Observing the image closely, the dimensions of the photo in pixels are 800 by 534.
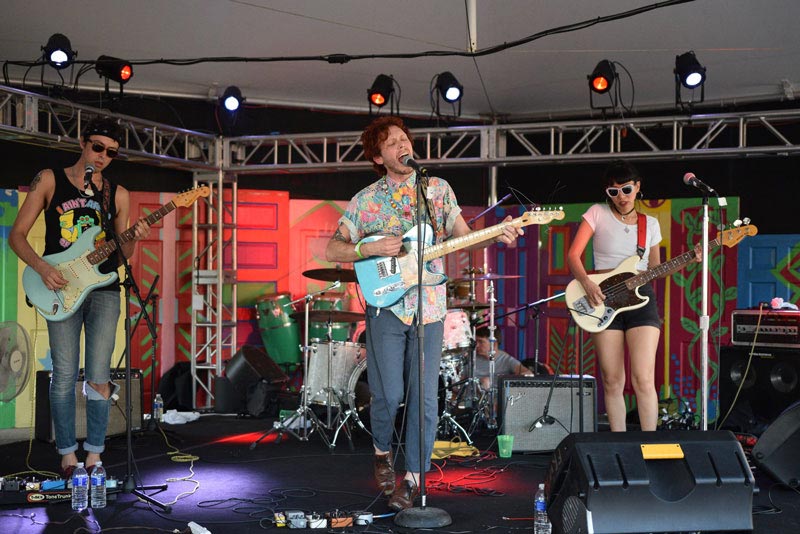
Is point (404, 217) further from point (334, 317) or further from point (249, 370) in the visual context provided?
point (249, 370)

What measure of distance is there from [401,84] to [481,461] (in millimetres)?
4373

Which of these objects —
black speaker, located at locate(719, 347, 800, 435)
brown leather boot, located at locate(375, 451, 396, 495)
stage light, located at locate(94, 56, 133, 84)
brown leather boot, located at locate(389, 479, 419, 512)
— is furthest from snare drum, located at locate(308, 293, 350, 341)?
brown leather boot, located at locate(389, 479, 419, 512)

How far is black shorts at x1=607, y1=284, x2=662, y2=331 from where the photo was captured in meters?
4.76

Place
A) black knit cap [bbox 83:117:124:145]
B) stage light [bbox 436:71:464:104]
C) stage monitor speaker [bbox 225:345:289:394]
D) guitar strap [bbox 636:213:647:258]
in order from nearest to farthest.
Answer: black knit cap [bbox 83:117:124:145] → guitar strap [bbox 636:213:647:258] → stage light [bbox 436:71:464:104] → stage monitor speaker [bbox 225:345:289:394]

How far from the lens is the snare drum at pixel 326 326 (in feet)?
28.0

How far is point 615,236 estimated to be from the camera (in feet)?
16.2

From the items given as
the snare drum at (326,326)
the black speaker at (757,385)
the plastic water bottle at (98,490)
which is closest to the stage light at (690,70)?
the black speaker at (757,385)

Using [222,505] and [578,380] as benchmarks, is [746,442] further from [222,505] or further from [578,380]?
[222,505]

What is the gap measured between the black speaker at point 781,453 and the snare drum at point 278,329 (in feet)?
17.3

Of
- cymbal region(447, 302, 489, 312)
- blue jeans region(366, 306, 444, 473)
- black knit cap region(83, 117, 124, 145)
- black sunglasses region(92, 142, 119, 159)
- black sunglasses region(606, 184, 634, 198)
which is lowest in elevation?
blue jeans region(366, 306, 444, 473)

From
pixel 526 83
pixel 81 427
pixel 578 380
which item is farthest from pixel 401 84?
pixel 81 427

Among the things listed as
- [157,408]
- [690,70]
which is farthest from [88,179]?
[690,70]

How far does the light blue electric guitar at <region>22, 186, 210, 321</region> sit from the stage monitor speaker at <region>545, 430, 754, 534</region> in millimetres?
2467

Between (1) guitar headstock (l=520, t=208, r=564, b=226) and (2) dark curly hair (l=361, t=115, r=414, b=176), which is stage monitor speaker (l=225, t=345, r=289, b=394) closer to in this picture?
(2) dark curly hair (l=361, t=115, r=414, b=176)
